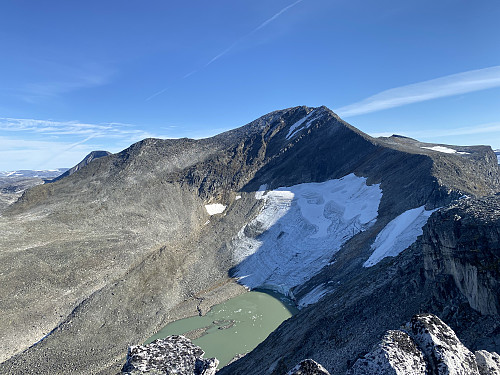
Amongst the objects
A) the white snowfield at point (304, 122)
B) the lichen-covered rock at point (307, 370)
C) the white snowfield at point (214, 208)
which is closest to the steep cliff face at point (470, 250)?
the lichen-covered rock at point (307, 370)

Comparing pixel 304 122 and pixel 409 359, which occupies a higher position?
pixel 304 122

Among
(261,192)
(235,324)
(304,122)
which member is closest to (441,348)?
(235,324)

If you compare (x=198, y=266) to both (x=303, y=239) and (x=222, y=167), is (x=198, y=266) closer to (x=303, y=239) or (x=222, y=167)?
(x=303, y=239)

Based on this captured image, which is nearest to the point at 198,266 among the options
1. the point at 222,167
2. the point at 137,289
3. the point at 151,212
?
the point at 137,289

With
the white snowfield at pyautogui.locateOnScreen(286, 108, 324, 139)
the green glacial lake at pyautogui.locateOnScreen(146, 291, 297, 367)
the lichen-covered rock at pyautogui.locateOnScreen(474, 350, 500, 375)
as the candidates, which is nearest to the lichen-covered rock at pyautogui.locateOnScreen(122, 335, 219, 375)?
the lichen-covered rock at pyautogui.locateOnScreen(474, 350, 500, 375)

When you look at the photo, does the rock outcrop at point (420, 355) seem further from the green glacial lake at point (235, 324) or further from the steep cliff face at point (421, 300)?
the green glacial lake at point (235, 324)

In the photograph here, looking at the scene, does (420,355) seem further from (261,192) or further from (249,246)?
(261,192)

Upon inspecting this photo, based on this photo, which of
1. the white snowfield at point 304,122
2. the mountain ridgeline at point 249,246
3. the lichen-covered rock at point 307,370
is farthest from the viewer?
the white snowfield at point 304,122

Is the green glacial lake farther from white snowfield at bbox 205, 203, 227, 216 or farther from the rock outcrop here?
the rock outcrop
